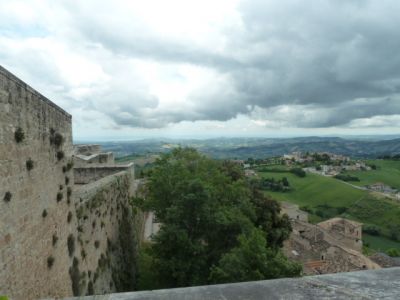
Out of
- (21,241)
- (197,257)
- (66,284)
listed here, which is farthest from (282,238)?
(21,241)

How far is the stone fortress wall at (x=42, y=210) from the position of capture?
20.6 feet

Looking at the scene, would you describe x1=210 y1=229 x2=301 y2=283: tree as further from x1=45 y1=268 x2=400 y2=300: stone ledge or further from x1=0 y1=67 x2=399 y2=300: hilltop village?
x1=45 y1=268 x2=400 y2=300: stone ledge

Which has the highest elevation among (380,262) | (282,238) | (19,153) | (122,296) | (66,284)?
(19,153)

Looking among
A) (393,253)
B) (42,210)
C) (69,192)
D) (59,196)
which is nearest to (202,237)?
(69,192)

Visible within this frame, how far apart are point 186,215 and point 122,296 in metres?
14.4

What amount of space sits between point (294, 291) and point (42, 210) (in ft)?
Result: 22.9

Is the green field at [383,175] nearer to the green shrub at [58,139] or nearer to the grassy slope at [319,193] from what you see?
the grassy slope at [319,193]

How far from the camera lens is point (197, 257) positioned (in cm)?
1658

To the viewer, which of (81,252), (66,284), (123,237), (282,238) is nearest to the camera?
(66,284)

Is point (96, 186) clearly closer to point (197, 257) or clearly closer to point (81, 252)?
point (81, 252)

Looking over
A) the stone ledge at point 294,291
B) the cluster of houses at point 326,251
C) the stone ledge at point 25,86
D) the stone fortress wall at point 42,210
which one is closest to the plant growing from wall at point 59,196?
the stone fortress wall at point 42,210

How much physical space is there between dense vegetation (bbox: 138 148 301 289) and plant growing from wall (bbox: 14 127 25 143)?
8907mm

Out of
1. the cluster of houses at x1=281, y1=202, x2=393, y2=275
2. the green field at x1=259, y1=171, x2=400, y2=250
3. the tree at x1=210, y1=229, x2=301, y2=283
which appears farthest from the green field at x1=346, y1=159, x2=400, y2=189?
the tree at x1=210, y1=229, x2=301, y2=283

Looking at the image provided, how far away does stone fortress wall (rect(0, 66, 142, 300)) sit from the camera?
6.29m
